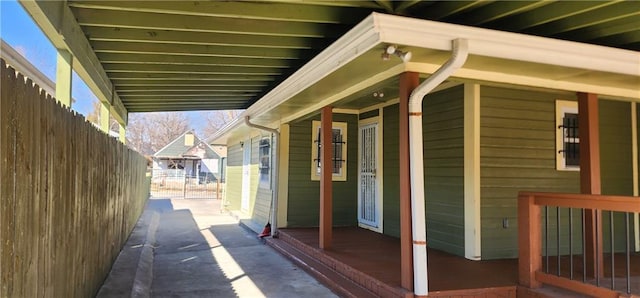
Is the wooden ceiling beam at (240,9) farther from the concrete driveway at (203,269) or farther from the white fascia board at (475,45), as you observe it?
the concrete driveway at (203,269)

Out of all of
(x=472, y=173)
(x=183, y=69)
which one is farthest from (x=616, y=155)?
(x=183, y=69)

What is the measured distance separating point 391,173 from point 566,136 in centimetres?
236

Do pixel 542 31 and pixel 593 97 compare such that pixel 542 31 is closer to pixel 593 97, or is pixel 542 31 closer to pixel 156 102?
pixel 593 97

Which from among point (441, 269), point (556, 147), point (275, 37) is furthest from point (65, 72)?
point (556, 147)

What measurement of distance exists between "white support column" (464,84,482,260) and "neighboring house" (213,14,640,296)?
14 millimetres

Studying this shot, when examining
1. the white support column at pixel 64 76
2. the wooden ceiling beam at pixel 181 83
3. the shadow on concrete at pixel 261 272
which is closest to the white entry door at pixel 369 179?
the shadow on concrete at pixel 261 272

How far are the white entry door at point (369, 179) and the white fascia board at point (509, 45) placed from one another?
3.66 metres

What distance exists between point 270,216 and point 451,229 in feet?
11.9

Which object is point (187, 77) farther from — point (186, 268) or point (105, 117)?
point (186, 268)

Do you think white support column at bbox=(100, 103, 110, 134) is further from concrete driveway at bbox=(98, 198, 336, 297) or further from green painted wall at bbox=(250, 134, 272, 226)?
green painted wall at bbox=(250, 134, 272, 226)

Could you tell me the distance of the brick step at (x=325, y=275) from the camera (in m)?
3.96

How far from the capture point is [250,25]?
12.0 feet

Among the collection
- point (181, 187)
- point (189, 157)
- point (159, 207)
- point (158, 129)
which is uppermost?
point (158, 129)

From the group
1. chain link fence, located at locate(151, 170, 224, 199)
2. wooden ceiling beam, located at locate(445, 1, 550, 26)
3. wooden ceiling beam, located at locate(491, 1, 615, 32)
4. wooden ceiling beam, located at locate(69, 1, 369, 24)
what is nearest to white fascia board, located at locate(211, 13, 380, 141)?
wooden ceiling beam, located at locate(69, 1, 369, 24)
